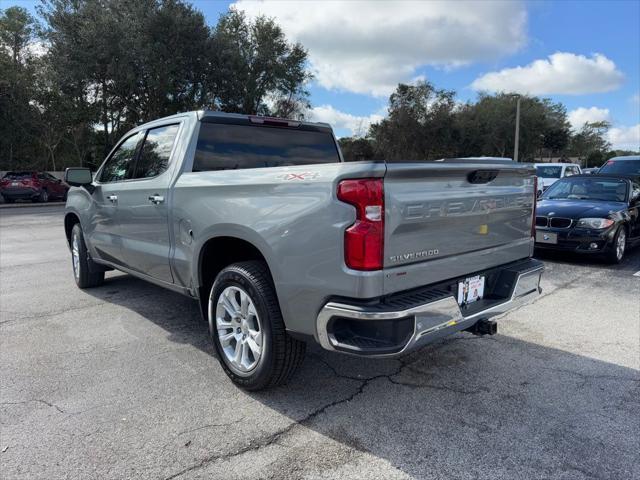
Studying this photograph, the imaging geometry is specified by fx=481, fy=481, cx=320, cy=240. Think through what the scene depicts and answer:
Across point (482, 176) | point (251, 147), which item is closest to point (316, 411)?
point (482, 176)

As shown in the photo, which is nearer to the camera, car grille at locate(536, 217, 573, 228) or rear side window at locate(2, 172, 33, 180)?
car grille at locate(536, 217, 573, 228)

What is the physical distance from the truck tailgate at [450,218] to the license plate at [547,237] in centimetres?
473

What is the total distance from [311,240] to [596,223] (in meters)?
6.77

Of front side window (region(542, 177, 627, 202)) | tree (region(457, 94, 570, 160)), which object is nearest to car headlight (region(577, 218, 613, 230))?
front side window (region(542, 177, 627, 202))

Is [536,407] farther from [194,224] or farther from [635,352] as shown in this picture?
[194,224]

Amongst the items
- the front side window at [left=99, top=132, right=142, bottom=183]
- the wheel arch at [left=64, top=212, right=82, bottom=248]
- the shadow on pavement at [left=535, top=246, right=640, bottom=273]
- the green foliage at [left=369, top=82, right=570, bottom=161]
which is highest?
the green foliage at [left=369, top=82, right=570, bottom=161]

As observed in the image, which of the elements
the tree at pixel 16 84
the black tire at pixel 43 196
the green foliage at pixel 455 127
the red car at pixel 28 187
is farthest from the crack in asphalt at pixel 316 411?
the green foliage at pixel 455 127

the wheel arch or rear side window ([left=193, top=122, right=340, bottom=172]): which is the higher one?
rear side window ([left=193, top=122, right=340, bottom=172])

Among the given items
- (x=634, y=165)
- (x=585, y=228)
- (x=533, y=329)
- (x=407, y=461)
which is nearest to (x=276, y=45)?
(x=634, y=165)

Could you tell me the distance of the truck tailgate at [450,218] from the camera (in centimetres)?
269

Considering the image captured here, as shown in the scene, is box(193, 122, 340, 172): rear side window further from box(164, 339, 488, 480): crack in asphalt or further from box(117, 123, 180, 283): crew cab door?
box(164, 339, 488, 480): crack in asphalt

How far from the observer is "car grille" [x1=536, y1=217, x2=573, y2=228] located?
797 cm

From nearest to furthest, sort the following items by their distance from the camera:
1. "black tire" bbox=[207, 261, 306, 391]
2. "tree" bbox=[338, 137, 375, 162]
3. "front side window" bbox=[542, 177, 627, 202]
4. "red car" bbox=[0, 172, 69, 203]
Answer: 1. "black tire" bbox=[207, 261, 306, 391]
2. "tree" bbox=[338, 137, 375, 162]
3. "front side window" bbox=[542, 177, 627, 202]
4. "red car" bbox=[0, 172, 69, 203]

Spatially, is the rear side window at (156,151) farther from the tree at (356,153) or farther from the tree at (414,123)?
the tree at (414,123)
